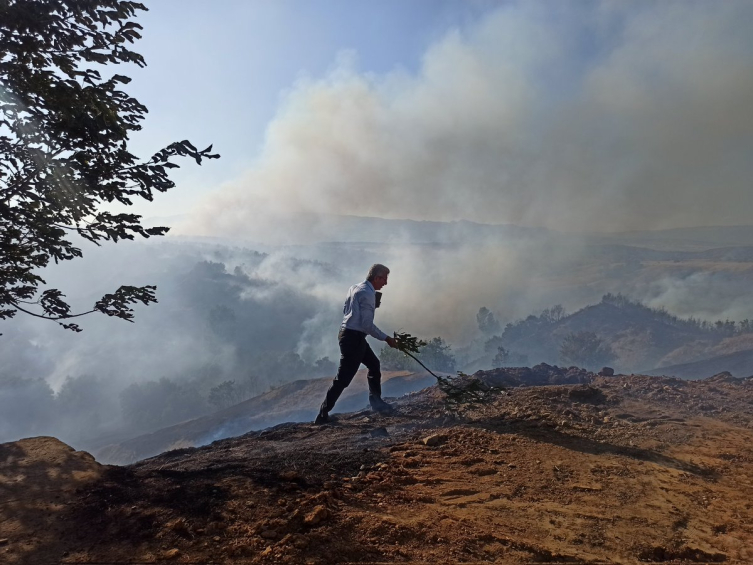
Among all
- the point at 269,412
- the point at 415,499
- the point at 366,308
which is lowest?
the point at 415,499

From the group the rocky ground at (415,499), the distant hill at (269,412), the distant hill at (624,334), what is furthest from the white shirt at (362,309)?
the distant hill at (624,334)

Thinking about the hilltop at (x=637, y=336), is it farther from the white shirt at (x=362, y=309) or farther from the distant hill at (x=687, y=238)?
the distant hill at (x=687, y=238)

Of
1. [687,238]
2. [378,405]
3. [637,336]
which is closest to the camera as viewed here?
[378,405]

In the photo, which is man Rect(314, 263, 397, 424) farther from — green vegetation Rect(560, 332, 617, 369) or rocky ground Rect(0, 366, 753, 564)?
green vegetation Rect(560, 332, 617, 369)

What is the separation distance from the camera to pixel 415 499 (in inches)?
132

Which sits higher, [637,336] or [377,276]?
[637,336]

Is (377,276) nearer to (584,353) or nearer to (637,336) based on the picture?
(584,353)

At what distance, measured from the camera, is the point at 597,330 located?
52438mm

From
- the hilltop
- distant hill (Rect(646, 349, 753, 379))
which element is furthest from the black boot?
the hilltop

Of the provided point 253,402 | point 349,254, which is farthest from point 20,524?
point 349,254

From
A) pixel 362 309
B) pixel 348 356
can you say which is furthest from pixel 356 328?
pixel 348 356

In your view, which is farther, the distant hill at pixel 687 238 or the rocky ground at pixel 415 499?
the distant hill at pixel 687 238

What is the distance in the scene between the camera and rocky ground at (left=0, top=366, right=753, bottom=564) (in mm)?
2609

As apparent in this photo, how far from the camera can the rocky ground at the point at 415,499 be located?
2609 millimetres
